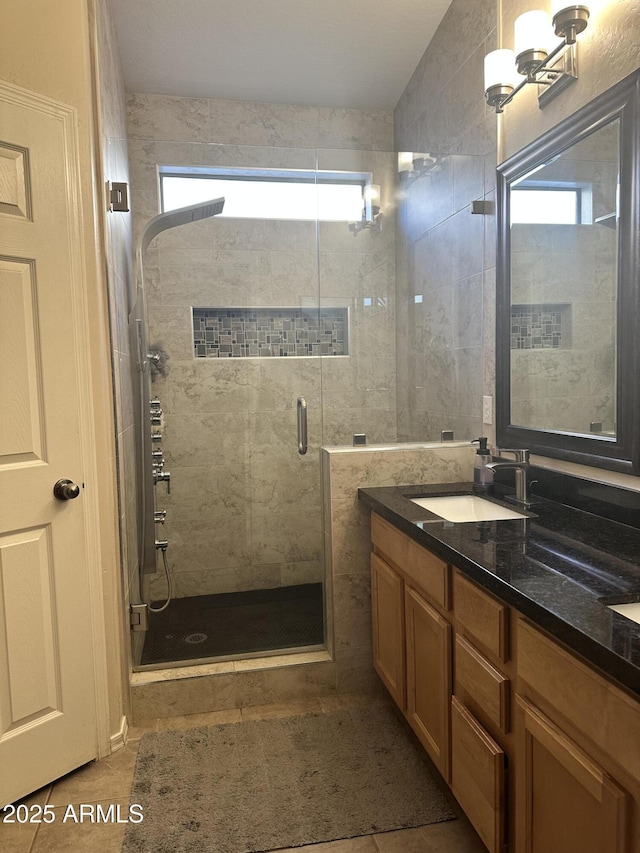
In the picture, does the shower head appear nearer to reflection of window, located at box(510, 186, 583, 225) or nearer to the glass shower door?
the glass shower door

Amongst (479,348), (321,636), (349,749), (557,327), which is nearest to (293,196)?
(479,348)

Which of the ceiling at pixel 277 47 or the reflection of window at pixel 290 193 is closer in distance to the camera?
the reflection of window at pixel 290 193

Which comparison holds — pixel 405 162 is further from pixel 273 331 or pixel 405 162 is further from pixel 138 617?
pixel 138 617

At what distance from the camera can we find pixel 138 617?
2.43 m

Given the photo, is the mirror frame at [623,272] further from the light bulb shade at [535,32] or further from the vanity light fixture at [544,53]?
the light bulb shade at [535,32]

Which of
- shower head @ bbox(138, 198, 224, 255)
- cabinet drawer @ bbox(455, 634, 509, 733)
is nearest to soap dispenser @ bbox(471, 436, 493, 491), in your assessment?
cabinet drawer @ bbox(455, 634, 509, 733)

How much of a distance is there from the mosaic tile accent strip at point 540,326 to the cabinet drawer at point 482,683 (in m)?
1.03

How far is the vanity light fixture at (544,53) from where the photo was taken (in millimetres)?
1732

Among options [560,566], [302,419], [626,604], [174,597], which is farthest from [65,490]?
[626,604]

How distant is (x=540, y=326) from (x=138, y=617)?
6.30ft

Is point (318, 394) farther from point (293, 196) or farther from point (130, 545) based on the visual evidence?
point (130, 545)

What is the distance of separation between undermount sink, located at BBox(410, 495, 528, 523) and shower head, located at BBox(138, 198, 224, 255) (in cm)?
141

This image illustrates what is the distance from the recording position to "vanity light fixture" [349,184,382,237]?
2486mm

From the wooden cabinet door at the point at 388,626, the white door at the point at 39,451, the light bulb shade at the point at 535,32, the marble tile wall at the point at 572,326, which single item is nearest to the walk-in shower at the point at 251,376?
the wooden cabinet door at the point at 388,626
